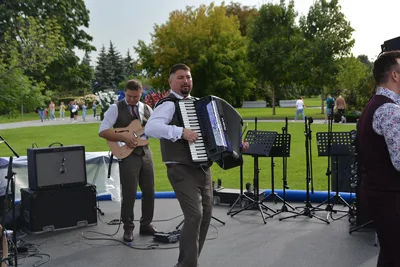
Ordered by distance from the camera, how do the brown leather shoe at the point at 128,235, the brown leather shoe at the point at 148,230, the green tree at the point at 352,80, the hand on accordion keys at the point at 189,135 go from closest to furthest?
the hand on accordion keys at the point at 189,135
the brown leather shoe at the point at 128,235
the brown leather shoe at the point at 148,230
the green tree at the point at 352,80

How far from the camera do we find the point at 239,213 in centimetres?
674

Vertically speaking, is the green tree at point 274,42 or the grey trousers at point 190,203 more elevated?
the green tree at point 274,42

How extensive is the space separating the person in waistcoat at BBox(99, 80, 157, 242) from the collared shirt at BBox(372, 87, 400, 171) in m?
3.26

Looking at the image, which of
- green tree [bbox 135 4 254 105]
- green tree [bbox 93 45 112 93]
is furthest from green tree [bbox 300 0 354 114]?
green tree [bbox 93 45 112 93]

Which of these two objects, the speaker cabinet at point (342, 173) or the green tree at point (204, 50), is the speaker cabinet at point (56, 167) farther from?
the green tree at point (204, 50)

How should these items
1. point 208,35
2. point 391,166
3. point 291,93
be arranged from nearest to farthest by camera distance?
1. point 391,166
2. point 208,35
3. point 291,93

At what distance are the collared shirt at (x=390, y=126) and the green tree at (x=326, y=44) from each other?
25.6 metres

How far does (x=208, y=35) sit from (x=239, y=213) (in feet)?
101

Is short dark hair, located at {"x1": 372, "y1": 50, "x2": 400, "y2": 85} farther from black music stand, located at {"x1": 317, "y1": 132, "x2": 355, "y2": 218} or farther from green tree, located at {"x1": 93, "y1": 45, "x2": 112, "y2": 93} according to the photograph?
green tree, located at {"x1": 93, "y1": 45, "x2": 112, "y2": 93}

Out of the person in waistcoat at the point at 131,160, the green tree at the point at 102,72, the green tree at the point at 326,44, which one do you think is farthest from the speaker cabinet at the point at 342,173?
the green tree at the point at 102,72

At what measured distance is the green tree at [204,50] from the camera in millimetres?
36000

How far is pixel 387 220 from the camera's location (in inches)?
114

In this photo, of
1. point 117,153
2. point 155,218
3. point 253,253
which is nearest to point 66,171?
point 117,153

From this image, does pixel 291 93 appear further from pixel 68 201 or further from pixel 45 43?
pixel 68 201
